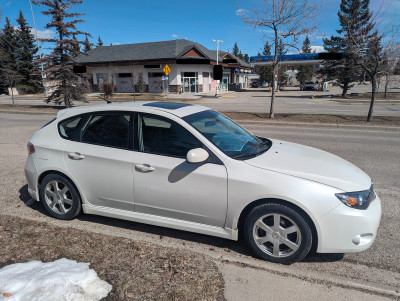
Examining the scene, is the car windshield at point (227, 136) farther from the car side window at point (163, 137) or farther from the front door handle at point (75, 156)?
the front door handle at point (75, 156)

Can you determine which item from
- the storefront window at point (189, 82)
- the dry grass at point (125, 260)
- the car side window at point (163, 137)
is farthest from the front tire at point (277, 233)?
the storefront window at point (189, 82)

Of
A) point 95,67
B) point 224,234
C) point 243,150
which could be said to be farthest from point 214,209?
point 95,67

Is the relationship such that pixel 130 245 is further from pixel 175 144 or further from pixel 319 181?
pixel 319 181

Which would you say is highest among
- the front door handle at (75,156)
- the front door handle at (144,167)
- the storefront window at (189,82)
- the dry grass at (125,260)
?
the storefront window at (189,82)

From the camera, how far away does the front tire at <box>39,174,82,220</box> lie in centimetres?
387

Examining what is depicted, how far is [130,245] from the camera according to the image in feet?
10.8

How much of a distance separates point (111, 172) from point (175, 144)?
869mm

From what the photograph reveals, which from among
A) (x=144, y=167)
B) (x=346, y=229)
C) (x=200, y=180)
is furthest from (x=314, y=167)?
(x=144, y=167)

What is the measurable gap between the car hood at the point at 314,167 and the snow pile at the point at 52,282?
1.88m

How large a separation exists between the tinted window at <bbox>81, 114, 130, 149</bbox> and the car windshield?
785 millimetres

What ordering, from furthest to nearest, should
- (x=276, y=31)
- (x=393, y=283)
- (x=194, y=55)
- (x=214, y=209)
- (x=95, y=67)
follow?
(x=95, y=67) → (x=194, y=55) → (x=276, y=31) → (x=214, y=209) → (x=393, y=283)

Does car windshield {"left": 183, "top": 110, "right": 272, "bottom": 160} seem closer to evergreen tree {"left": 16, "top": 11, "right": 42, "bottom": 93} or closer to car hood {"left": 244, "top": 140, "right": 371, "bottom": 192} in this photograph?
car hood {"left": 244, "top": 140, "right": 371, "bottom": 192}

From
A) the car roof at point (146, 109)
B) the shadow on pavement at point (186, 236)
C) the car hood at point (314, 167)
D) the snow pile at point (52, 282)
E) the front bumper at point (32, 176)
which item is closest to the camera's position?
the snow pile at point (52, 282)

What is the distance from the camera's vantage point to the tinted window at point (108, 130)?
12.0ft
